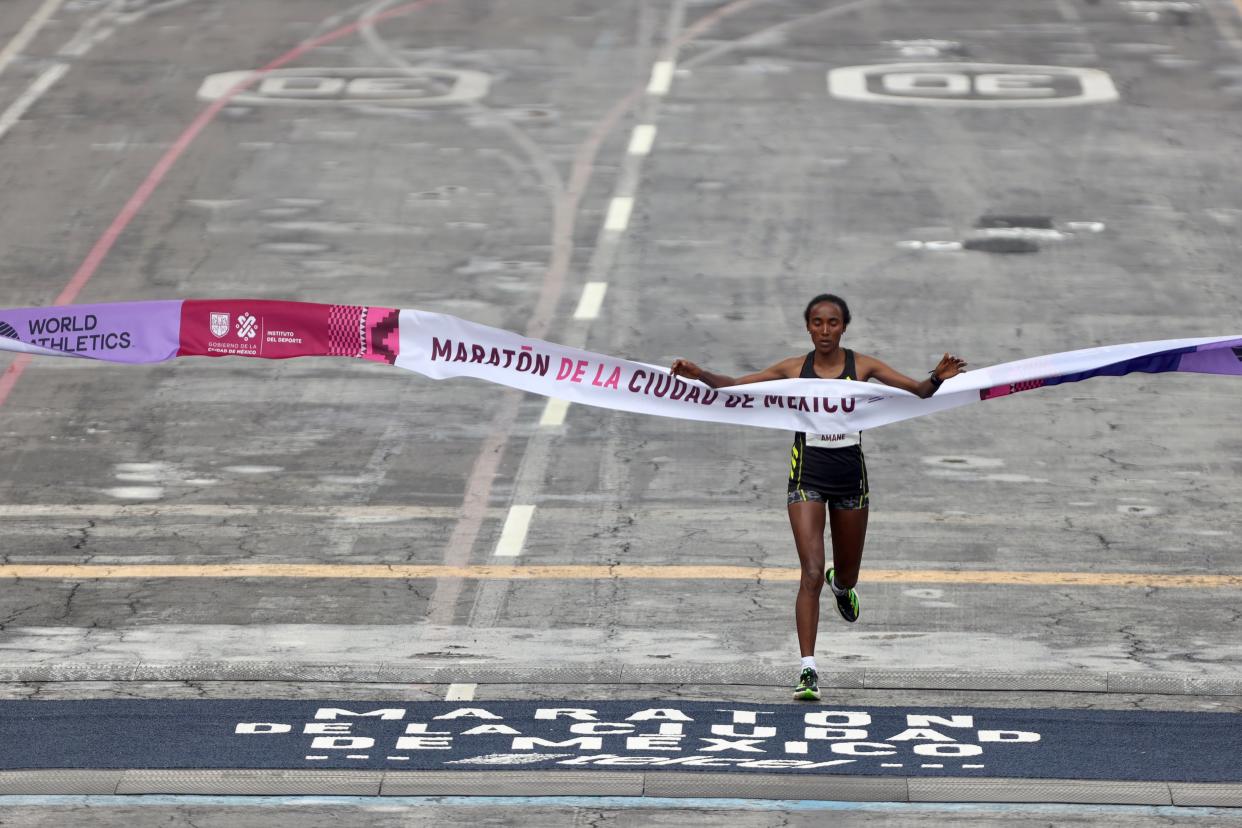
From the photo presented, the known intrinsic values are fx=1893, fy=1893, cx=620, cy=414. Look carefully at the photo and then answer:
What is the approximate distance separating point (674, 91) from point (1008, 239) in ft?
20.3


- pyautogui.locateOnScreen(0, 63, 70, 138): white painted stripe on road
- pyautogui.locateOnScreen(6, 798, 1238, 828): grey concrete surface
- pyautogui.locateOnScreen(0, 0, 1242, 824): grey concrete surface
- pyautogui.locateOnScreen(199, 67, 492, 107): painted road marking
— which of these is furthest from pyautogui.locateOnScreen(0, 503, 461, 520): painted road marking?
pyautogui.locateOnScreen(199, 67, 492, 107): painted road marking

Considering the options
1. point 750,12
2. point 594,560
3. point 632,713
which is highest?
point 632,713

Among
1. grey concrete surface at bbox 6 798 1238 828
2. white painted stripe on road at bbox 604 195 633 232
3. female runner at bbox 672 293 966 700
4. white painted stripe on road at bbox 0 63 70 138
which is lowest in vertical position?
white painted stripe on road at bbox 604 195 633 232

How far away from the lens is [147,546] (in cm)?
1245

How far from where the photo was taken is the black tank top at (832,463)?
9641mm

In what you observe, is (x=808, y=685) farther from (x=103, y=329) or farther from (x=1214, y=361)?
(x=103, y=329)

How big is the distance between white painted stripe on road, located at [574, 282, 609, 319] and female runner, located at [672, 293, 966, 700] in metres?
7.32

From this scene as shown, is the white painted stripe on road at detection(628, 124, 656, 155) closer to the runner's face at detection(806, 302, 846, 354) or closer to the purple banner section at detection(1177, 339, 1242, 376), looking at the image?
the purple banner section at detection(1177, 339, 1242, 376)

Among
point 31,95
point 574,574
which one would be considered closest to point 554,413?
point 574,574

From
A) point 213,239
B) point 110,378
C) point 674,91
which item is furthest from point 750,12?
point 110,378

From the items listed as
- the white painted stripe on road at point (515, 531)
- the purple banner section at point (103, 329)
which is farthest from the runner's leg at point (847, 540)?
the purple banner section at point (103, 329)

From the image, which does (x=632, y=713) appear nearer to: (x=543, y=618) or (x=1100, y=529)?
(x=543, y=618)

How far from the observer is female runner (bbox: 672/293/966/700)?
957 centimetres

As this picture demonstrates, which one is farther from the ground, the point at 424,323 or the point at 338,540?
the point at 424,323
